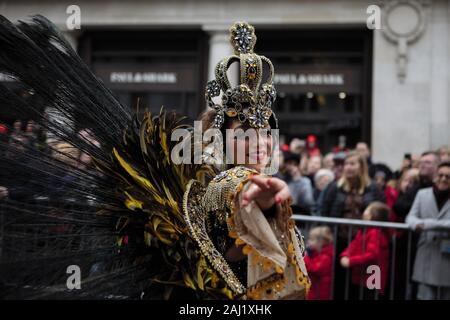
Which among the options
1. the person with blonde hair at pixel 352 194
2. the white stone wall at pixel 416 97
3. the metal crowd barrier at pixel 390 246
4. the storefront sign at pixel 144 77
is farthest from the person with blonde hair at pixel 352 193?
the storefront sign at pixel 144 77

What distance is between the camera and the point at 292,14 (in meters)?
15.1

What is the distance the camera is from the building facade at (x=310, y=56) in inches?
551

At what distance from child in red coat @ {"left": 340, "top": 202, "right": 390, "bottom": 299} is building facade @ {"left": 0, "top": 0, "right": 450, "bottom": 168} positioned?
7.14 m

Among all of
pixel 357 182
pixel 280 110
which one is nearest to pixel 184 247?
pixel 357 182

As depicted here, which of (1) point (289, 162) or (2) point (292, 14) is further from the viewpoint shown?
(2) point (292, 14)

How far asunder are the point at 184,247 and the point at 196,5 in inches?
514

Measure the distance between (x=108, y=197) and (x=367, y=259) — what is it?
148 inches

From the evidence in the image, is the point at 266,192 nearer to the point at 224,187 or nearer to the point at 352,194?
the point at 224,187

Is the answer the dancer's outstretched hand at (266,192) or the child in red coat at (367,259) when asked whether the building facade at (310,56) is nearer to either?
the child in red coat at (367,259)

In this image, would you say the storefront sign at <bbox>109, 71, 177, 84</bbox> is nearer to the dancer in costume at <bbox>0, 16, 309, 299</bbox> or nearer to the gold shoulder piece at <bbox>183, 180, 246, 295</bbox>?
the dancer in costume at <bbox>0, 16, 309, 299</bbox>

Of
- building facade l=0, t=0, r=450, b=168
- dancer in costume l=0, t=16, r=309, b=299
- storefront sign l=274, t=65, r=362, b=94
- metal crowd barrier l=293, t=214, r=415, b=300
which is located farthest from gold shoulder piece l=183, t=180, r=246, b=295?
storefront sign l=274, t=65, r=362, b=94

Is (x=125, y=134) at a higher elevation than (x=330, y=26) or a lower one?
lower
